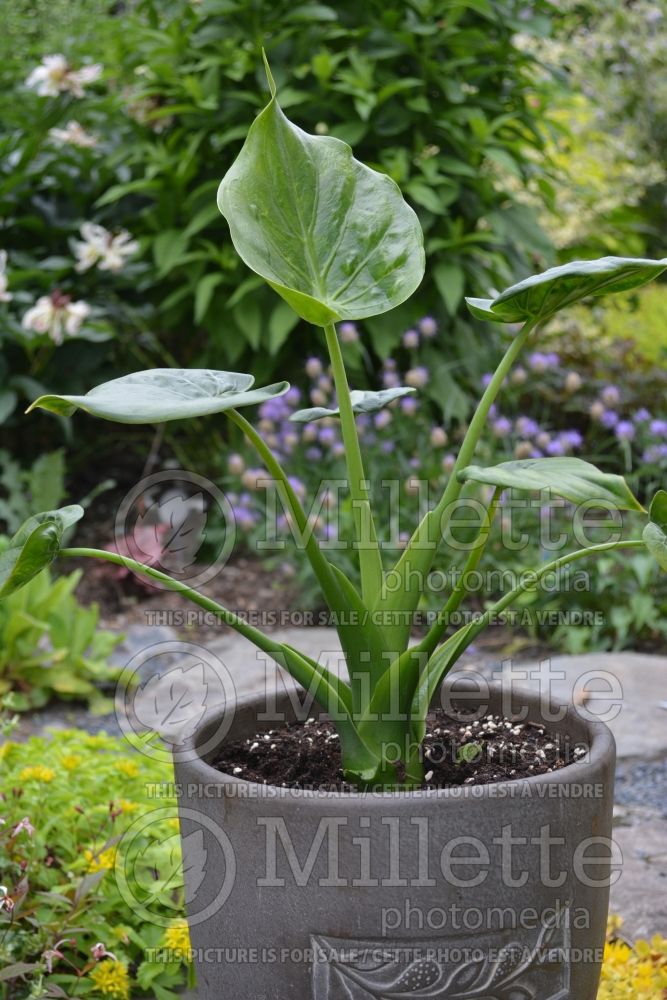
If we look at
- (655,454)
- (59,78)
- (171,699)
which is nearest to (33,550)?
(171,699)

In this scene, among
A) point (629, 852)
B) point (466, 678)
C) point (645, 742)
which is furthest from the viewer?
point (645, 742)

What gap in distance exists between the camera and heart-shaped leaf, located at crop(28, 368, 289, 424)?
2.93ft

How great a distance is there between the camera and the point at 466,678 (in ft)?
4.31

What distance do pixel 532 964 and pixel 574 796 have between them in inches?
6.1

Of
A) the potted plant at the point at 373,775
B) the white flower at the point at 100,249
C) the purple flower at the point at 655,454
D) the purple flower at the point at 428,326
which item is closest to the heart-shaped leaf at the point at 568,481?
the potted plant at the point at 373,775

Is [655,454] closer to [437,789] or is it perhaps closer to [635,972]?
[635,972]

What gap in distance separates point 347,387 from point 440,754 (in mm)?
418

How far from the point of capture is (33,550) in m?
0.97

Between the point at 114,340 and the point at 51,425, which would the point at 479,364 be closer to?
the point at 114,340

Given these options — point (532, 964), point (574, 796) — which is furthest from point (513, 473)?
point (532, 964)

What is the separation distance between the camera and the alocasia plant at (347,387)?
3.40 feet

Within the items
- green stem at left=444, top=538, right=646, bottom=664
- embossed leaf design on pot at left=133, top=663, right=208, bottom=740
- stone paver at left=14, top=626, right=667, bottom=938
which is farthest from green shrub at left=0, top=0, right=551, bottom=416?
green stem at left=444, top=538, right=646, bottom=664

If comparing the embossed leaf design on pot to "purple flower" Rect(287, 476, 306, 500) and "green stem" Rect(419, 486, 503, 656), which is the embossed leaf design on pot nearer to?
"purple flower" Rect(287, 476, 306, 500)

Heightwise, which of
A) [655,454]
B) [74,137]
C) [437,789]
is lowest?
[655,454]
